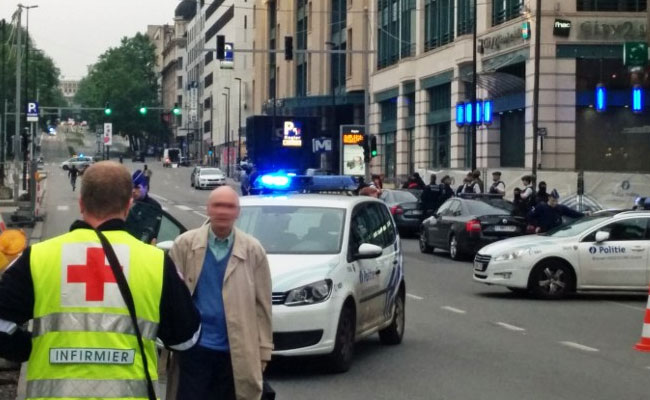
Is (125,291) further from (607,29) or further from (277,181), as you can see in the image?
(607,29)

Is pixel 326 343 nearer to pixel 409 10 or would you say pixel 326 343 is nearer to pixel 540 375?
pixel 540 375

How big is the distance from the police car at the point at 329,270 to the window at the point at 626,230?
667 cm

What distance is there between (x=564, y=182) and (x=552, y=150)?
8.60 meters

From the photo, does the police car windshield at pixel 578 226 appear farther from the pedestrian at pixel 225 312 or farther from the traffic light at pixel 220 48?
the traffic light at pixel 220 48

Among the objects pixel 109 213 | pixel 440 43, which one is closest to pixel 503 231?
pixel 109 213

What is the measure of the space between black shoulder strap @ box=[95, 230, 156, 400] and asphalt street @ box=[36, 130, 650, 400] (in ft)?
20.5

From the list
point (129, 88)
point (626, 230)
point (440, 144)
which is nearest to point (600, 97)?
point (440, 144)

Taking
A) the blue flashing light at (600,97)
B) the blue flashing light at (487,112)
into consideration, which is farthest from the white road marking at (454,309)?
the blue flashing light at (487,112)

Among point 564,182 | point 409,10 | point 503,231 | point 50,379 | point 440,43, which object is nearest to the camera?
point 50,379

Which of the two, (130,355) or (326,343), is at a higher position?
(130,355)

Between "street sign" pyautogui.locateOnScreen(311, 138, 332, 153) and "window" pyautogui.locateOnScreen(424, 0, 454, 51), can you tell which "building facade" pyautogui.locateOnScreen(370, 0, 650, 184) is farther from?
"street sign" pyautogui.locateOnScreen(311, 138, 332, 153)

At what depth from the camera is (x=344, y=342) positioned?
12.0 metres

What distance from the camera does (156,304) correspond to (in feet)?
15.3

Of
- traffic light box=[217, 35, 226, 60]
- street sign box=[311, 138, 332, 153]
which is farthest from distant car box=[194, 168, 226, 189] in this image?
traffic light box=[217, 35, 226, 60]
